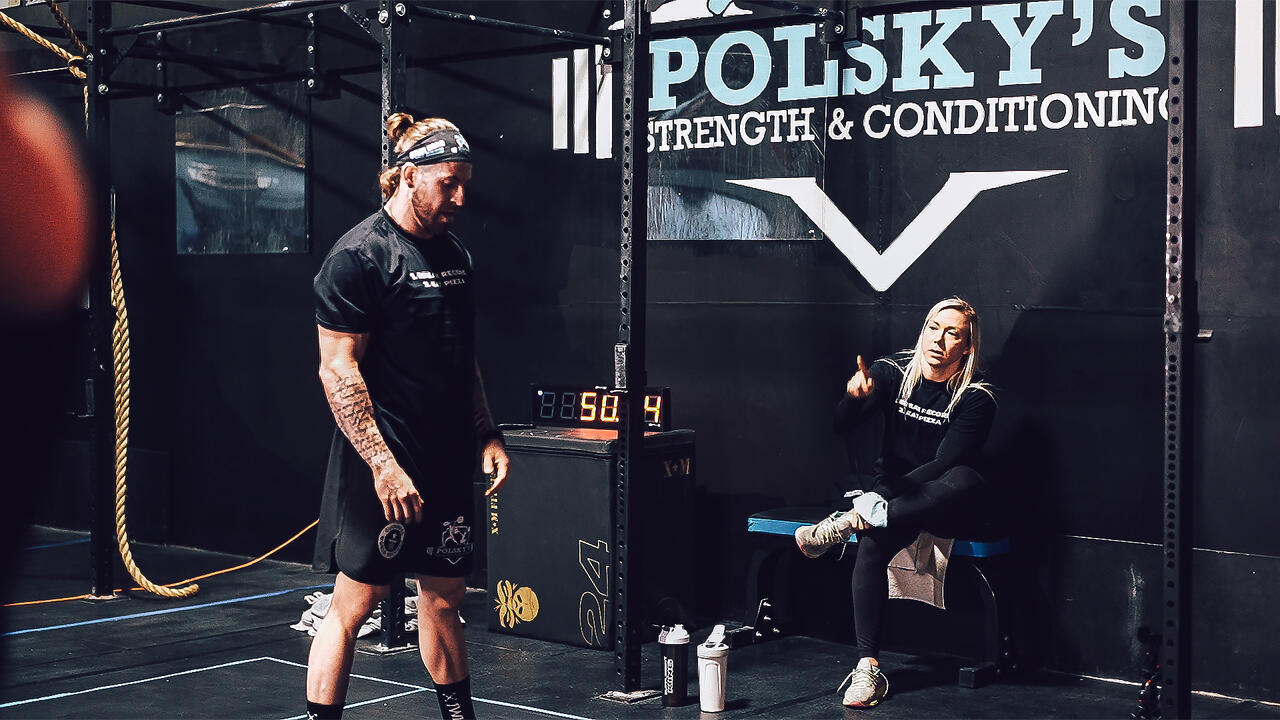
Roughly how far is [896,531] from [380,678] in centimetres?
179

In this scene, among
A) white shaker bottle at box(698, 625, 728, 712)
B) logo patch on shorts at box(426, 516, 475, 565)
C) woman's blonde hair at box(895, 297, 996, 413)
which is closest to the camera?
logo patch on shorts at box(426, 516, 475, 565)

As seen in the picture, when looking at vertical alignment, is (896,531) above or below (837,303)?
below

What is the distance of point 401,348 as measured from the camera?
3.82m

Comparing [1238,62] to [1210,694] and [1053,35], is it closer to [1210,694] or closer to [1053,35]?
[1053,35]

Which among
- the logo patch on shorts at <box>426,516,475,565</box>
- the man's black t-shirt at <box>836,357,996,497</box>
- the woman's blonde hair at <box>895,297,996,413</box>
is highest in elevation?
the woman's blonde hair at <box>895,297,996,413</box>

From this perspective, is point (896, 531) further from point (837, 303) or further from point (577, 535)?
point (577, 535)

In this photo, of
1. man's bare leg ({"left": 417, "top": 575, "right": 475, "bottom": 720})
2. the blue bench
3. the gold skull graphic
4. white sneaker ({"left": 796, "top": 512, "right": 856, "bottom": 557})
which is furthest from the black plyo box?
man's bare leg ({"left": 417, "top": 575, "right": 475, "bottom": 720})

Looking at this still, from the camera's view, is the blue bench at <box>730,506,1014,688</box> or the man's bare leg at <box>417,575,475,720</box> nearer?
the man's bare leg at <box>417,575,475,720</box>

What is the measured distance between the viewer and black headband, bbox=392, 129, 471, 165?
3.88 meters

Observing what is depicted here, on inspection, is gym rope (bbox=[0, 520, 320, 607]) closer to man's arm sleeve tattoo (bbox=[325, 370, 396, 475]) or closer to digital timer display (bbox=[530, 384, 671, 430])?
digital timer display (bbox=[530, 384, 671, 430])

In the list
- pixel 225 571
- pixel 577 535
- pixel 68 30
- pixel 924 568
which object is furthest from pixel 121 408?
pixel 924 568

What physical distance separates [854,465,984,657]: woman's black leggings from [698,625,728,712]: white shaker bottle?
1.71 feet

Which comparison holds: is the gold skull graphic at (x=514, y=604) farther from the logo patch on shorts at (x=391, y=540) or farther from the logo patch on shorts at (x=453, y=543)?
the logo patch on shorts at (x=391, y=540)

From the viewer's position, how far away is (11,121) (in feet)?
3.76
